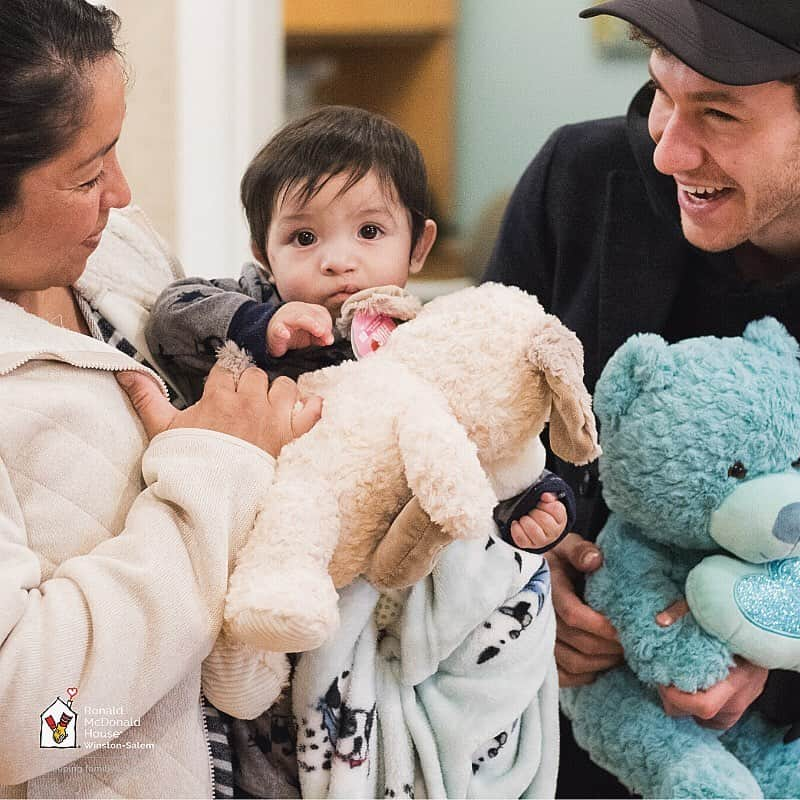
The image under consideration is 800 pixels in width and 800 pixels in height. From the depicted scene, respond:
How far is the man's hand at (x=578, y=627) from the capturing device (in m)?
1.27

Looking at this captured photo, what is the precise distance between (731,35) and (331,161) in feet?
1.52

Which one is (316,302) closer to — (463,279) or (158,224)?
(158,224)

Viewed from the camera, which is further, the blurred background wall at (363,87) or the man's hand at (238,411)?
the blurred background wall at (363,87)

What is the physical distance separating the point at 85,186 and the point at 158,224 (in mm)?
1215

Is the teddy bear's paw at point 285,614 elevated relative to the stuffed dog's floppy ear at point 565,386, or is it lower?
lower

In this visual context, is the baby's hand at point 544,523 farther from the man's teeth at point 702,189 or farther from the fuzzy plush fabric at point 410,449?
the man's teeth at point 702,189

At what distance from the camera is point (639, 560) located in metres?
1.24

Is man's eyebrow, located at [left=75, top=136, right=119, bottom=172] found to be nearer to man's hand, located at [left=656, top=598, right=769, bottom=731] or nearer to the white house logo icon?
the white house logo icon

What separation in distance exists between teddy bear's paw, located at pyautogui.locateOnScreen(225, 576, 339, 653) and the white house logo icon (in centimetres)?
14

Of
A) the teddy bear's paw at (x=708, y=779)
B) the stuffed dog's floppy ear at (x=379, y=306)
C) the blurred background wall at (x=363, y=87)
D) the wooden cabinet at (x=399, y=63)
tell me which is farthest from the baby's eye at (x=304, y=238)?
the wooden cabinet at (x=399, y=63)

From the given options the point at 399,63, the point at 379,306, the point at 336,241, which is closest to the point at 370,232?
the point at 336,241

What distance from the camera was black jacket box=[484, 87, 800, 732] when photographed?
1.38 m

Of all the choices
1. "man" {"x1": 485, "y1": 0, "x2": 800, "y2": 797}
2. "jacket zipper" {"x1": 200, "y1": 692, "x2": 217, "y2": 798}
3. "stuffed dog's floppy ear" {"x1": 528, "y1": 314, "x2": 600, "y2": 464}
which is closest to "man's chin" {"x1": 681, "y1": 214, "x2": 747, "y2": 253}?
"man" {"x1": 485, "y1": 0, "x2": 800, "y2": 797}

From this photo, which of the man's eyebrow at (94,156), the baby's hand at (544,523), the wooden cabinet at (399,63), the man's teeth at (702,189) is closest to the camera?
the man's eyebrow at (94,156)
